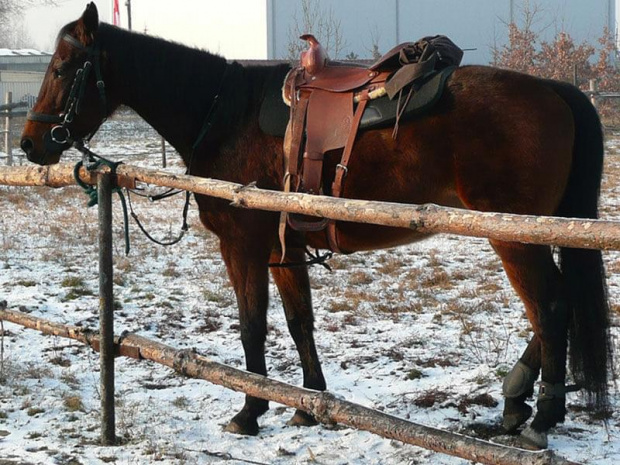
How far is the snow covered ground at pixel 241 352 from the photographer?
11.8ft

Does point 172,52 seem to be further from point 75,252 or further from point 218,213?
point 75,252

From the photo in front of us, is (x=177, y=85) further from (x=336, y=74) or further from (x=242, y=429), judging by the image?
(x=242, y=429)

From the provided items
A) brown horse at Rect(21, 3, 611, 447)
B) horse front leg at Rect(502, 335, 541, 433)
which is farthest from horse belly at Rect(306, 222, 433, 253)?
horse front leg at Rect(502, 335, 541, 433)

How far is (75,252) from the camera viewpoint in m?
7.60

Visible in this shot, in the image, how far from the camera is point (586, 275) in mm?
3596

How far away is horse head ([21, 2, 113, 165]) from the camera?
12.8 feet

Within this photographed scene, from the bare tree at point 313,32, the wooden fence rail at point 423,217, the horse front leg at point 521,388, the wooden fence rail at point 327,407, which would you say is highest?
the bare tree at point 313,32

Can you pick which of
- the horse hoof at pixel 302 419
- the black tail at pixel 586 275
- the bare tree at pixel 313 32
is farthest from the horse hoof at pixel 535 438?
the bare tree at pixel 313 32

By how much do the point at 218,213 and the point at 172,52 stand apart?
0.91 metres

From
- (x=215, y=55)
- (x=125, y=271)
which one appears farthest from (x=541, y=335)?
(x=125, y=271)

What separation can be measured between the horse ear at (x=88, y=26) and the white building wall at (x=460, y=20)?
1025 inches

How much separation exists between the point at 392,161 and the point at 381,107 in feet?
0.87

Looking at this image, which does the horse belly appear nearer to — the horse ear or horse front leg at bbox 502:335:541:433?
horse front leg at bbox 502:335:541:433

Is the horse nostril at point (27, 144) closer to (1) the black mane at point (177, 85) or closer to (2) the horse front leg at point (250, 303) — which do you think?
(1) the black mane at point (177, 85)
